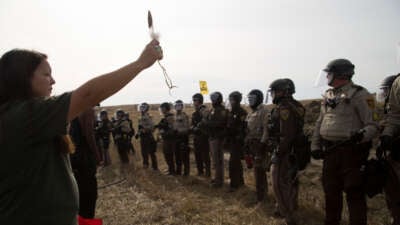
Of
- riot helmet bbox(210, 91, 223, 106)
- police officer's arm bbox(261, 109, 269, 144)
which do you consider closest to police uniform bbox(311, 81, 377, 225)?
police officer's arm bbox(261, 109, 269, 144)

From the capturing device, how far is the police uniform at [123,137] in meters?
12.3

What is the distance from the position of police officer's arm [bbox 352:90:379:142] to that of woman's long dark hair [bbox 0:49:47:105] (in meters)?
3.79

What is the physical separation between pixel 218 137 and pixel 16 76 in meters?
6.77

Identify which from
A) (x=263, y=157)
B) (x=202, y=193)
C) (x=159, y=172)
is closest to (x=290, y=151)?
(x=263, y=157)

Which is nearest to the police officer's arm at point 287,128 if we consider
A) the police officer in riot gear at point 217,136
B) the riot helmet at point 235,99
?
the riot helmet at point 235,99

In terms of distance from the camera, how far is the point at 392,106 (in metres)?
4.09

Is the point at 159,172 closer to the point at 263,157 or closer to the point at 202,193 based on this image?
the point at 202,193

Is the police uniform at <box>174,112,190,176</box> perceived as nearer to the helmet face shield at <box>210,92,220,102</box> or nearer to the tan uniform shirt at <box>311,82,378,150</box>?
the helmet face shield at <box>210,92,220,102</box>

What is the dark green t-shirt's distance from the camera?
4.78 ft

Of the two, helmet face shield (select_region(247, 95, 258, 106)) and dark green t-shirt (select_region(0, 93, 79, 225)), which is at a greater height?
dark green t-shirt (select_region(0, 93, 79, 225))

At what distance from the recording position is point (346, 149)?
161 inches

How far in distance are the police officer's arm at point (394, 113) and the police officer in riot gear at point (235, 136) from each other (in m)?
3.96

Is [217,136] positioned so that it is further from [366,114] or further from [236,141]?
[366,114]

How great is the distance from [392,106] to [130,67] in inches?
152
